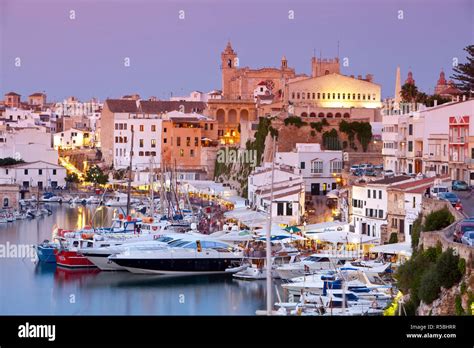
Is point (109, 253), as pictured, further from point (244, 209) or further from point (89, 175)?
point (89, 175)

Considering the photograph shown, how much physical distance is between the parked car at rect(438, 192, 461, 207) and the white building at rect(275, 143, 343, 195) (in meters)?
7.43

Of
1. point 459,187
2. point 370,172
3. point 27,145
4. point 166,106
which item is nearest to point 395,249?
point 459,187

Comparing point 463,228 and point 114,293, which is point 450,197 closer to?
point 463,228

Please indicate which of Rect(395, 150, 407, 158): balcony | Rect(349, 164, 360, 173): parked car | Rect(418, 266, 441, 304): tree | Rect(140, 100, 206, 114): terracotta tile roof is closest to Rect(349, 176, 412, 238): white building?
Rect(395, 150, 407, 158): balcony

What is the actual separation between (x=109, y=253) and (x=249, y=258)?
1.77 meters

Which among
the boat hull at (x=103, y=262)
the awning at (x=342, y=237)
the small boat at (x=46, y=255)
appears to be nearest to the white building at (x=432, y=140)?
the awning at (x=342, y=237)

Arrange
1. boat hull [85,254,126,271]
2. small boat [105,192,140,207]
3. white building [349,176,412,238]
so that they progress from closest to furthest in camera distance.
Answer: boat hull [85,254,126,271] < white building [349,176,412,238] < small boat [105,192,140,207]

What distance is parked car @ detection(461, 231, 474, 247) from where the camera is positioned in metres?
7.02

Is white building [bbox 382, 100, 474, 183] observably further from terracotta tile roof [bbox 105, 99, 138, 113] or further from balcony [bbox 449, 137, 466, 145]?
terracotta tile roof [bbox 105, 99, 138, 113]

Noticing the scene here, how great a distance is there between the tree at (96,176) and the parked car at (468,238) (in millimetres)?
21179

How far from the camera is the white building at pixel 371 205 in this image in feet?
43.4

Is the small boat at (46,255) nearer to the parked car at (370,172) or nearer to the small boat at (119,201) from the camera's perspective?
the parked car at (370,172)

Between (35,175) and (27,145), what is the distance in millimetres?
2452
